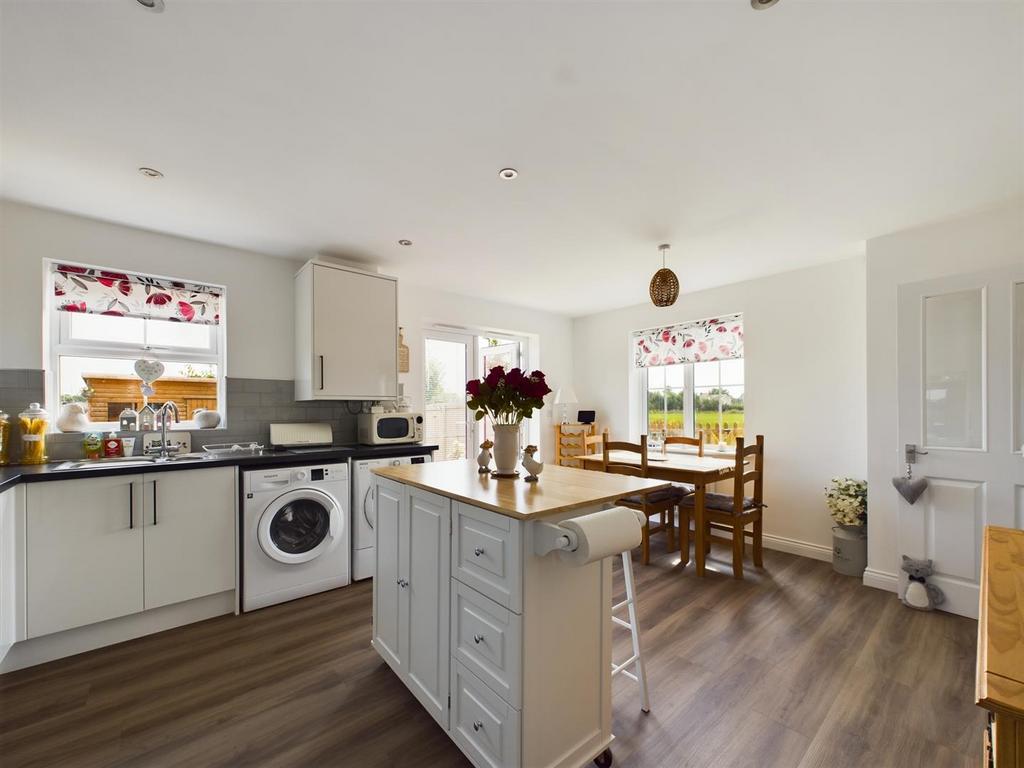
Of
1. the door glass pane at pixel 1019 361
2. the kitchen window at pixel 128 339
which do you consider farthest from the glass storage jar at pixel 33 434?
the door glass pane at pixel 1019 361

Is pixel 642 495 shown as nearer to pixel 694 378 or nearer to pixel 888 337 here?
pixel 694 378

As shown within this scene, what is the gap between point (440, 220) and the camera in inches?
108

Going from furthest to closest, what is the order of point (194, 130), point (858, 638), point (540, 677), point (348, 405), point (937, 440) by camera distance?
point (348, 405) → point (937, 440) → point (858, 638) → point (194, 130) → point (540, 677)

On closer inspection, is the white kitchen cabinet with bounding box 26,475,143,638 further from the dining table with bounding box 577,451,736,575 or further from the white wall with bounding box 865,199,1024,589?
the white wall with bounding box 865,199,1024,589

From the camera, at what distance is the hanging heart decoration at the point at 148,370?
2.79 meters

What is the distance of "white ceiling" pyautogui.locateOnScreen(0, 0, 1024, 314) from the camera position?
134cm

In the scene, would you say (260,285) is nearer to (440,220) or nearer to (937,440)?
(440,220)

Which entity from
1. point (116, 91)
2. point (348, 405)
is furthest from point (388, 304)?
point (116, 91)

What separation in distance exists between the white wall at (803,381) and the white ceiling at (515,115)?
86 cm

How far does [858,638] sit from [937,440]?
1300mm

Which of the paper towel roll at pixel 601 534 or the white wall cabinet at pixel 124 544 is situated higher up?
the paper towel roll at pixel 601 534

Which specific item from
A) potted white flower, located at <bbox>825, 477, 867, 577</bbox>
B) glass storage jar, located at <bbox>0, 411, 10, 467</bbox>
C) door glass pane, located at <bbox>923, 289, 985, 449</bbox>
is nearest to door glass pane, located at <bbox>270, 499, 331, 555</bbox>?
glass storage jar, located at <bbox>0, 411, 10, 467</bbox>

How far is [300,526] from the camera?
9.53ft

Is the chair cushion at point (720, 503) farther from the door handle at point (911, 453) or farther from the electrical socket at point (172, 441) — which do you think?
the electrical socket at point (172, 441)
